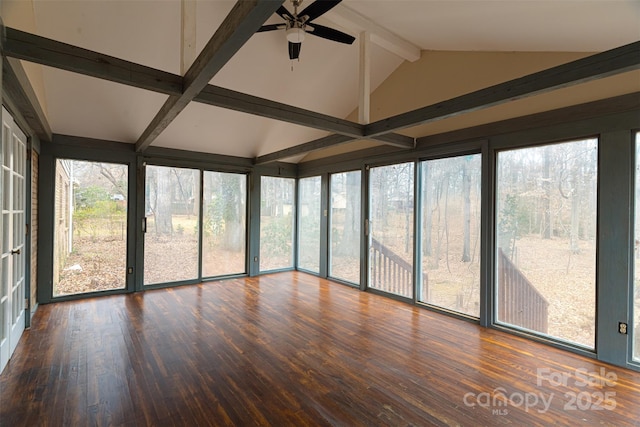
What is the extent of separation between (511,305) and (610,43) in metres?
2.75

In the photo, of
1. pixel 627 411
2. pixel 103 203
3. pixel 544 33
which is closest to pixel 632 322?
pixel 627 411

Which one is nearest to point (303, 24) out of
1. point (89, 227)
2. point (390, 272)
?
point (390, 272)

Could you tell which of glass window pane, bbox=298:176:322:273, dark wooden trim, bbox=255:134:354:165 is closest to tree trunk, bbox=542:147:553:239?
dark wooden trim, bbox=255:134:354:165

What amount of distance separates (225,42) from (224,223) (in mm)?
4729

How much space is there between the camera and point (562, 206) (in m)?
3.30

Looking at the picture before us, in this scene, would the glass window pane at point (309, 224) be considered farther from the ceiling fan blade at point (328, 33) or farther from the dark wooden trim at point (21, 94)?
the dark wooden trim at point (21, 94)

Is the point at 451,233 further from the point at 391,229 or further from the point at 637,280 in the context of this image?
the point at 637,280

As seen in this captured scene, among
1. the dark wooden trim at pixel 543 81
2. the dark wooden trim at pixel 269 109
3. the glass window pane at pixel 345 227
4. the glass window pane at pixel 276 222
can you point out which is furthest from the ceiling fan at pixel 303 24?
the glass window pane at pixel 276 222

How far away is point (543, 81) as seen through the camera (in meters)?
2.45

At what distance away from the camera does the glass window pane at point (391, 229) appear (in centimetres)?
488

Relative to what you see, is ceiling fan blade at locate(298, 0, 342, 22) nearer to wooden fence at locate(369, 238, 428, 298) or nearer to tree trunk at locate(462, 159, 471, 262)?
tree trunk at locate(462, 159, 471, 262)

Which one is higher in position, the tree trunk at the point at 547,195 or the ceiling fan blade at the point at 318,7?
the ceiling fan blade at the point at 318,7

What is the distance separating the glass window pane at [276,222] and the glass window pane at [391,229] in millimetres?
2321

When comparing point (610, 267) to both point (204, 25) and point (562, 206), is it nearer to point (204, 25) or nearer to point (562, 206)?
point (562, 206)
